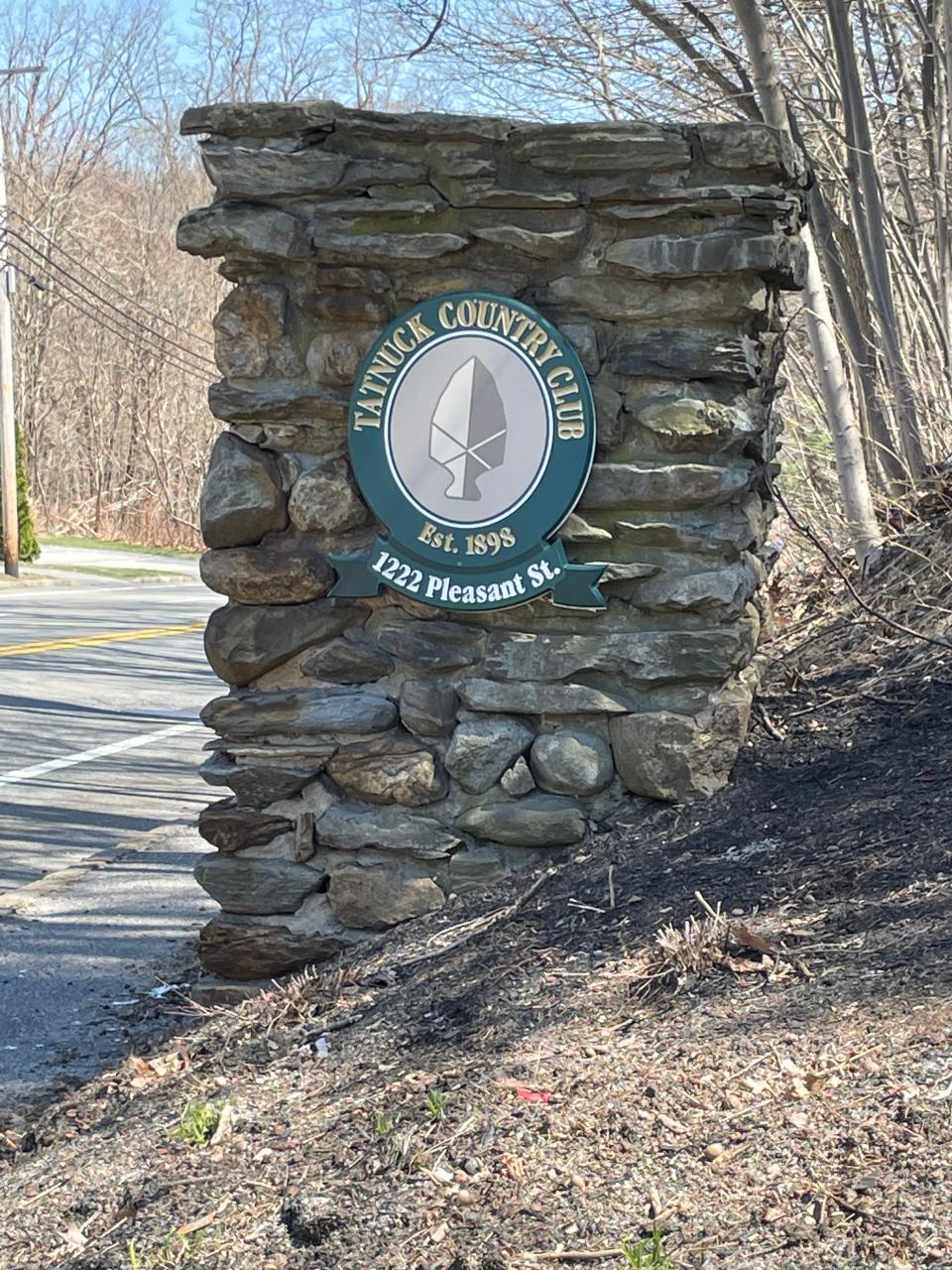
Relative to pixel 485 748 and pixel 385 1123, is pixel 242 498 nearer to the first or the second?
pixel 485 748

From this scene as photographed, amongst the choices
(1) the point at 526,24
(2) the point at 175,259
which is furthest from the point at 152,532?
(1) the point at 526,24

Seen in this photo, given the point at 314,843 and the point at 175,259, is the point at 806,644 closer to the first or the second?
the point at 314,843

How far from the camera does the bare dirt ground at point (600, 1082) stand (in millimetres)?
2580

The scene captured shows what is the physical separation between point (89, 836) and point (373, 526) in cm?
321

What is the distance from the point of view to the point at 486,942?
3934mm

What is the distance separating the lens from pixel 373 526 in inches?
178

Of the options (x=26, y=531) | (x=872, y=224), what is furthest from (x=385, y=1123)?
(x=26, y=531)

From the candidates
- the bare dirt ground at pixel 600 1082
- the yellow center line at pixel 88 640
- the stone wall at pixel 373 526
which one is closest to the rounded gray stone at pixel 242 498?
the stone wall at pixel 373 526

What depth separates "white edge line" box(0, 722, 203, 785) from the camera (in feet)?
27.3

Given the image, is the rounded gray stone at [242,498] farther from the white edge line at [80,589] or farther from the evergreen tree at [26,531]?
the evergreen tree at [26,531]

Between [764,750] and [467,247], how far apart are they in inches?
67.5

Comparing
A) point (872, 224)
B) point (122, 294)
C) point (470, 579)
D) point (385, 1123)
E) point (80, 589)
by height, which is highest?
point (122, 294)

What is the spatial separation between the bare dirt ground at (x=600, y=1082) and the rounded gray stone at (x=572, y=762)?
0.16m

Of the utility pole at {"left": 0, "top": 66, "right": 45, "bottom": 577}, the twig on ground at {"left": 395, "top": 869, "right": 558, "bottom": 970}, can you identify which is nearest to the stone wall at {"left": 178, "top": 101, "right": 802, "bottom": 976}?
the twig on ground at {"left": 395, "top": 869, "right": 558, "bottom": 970}
